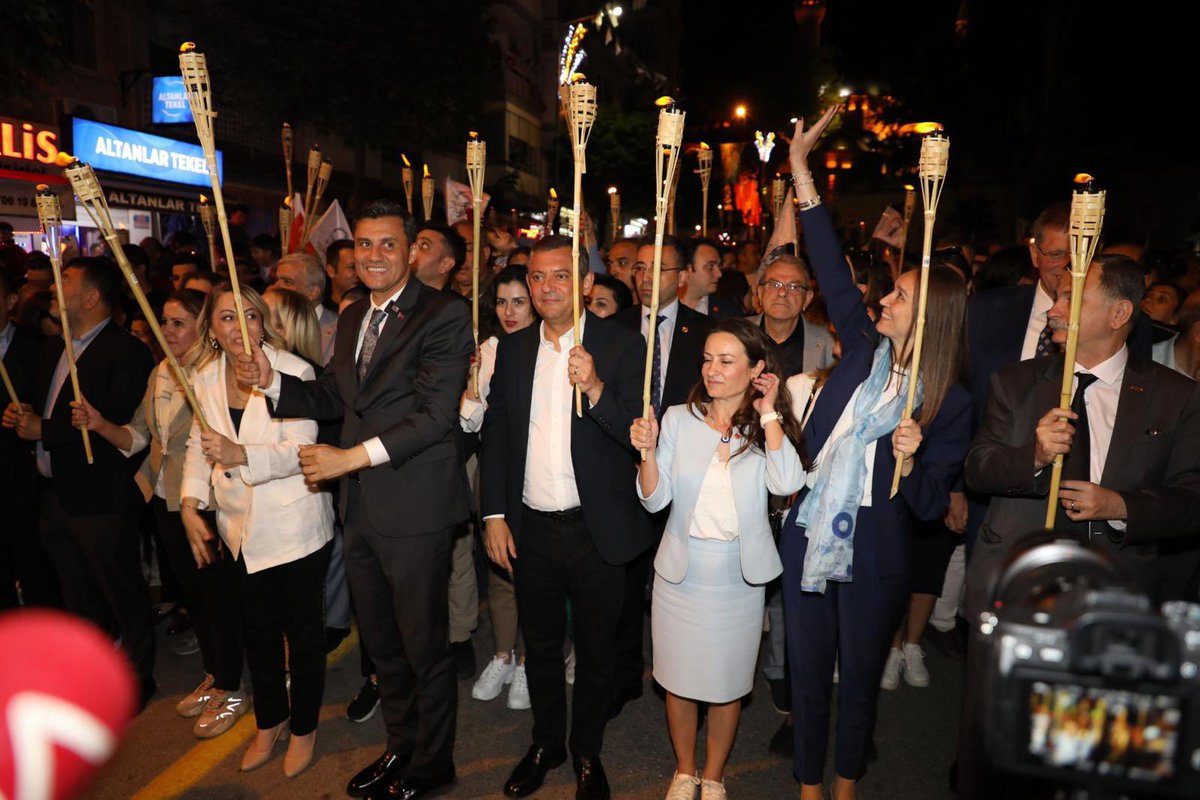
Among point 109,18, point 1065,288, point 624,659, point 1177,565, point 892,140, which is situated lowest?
point 624,659

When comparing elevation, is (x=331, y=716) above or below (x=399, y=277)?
below

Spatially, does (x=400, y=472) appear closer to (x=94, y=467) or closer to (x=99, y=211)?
(x=99, y=211)

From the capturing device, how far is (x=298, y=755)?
403cm

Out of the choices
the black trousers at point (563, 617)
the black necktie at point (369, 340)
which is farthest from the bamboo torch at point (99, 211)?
the black trousers at point (563, 617)

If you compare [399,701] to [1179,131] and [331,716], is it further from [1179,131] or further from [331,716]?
[1179,131]

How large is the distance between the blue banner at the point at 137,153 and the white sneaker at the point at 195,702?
11.8 m

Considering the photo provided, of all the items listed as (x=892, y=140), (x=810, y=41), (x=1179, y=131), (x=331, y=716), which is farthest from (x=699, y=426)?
(x=810, y=41)

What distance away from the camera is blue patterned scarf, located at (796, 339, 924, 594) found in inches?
133

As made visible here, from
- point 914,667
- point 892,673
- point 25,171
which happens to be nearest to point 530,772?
point 892,673

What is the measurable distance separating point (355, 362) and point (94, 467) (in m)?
1.89

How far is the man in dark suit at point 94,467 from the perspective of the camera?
4.52m

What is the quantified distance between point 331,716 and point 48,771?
3785mm

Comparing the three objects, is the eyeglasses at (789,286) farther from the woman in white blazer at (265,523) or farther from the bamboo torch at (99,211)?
the bamboo torch at (99,211)

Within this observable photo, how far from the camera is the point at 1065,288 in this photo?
3.43m
